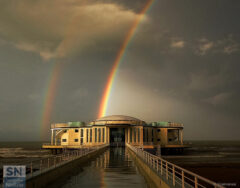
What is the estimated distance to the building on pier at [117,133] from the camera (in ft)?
213

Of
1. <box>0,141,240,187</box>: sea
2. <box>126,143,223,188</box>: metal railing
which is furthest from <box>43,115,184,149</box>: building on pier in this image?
<box>126,143,223,188</box>: metal railing

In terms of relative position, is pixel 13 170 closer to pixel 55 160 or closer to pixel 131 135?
pixel 55 160

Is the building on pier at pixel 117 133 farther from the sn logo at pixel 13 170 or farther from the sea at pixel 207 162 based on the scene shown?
the sn logo at pixel 13 170

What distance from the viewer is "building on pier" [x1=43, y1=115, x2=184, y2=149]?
64812mm

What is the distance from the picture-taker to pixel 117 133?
77.9 meters

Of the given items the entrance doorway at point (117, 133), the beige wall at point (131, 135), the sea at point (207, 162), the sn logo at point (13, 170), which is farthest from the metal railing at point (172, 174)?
the entrance doorway at point (117, 133)

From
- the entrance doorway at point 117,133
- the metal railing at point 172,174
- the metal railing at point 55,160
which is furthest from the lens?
the entrance doorway at point 117,133

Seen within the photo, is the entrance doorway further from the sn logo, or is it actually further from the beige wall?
the sn logo

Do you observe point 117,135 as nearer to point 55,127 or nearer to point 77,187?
point 55,127

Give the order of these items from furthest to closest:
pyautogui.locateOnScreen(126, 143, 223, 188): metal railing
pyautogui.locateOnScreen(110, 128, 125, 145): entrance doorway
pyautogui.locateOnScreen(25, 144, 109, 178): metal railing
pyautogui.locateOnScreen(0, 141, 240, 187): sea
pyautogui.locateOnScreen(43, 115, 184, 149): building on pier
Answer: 1. pyautogui.locateOnScreen(110, 128, 125, 145): entrance doorway
2. pyautogui.locateOnScreen(43, 115, 184, 149): building on pier
3. pyautogui.locateOnScreen(0, 141, 240, 187): sea
4. pyautogui.locateOnScreen(25, 144, 109, 178): metal railing
5. pyautogui.locateOnScreen(126, 143, 223, 188): metal railing

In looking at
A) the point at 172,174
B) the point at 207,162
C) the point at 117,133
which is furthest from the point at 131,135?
the point at 172,174

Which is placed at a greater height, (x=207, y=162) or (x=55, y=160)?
(x=55, y=160)

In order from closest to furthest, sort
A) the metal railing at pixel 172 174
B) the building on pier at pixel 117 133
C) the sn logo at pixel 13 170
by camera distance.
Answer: the metal railing at pixel 172 174 < the sn logo at pixel 13 170 < the building on pier at pixel 117 133

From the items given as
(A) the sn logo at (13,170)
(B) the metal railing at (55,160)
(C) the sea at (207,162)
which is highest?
(A) the sn logo at (13,170)
